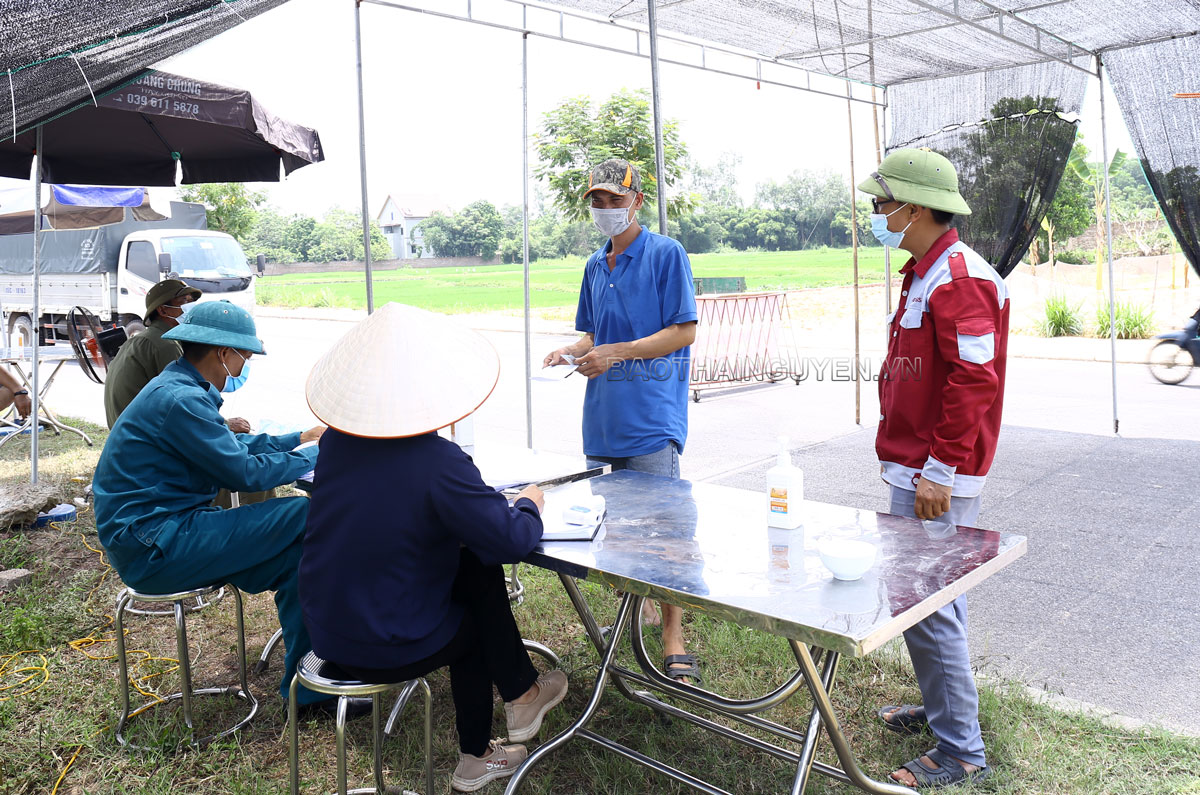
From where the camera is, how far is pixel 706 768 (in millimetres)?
A: 2613

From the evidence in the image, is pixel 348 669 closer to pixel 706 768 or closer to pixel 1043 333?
pixel 706 768

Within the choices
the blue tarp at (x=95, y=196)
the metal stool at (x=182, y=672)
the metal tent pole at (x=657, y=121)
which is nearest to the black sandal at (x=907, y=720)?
the metal stool at (x=182, y=672)

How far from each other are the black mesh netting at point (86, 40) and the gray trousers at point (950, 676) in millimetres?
2973

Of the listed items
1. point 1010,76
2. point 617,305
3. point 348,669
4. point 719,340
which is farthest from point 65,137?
point 719,340

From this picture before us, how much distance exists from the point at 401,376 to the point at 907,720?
6.25ft

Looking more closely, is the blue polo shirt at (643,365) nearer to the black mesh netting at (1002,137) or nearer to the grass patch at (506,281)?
the black mesh netting at (1002,137)

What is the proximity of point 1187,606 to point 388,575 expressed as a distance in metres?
3.39

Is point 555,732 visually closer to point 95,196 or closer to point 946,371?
point 946,371

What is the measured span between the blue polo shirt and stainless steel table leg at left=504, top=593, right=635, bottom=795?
0.72 metres

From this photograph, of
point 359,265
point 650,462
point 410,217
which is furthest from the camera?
point 410,217

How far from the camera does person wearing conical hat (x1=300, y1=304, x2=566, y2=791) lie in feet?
6.68

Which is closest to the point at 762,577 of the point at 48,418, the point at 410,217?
the point at 48,418

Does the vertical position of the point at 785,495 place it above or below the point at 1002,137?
below

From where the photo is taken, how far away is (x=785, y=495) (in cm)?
229
